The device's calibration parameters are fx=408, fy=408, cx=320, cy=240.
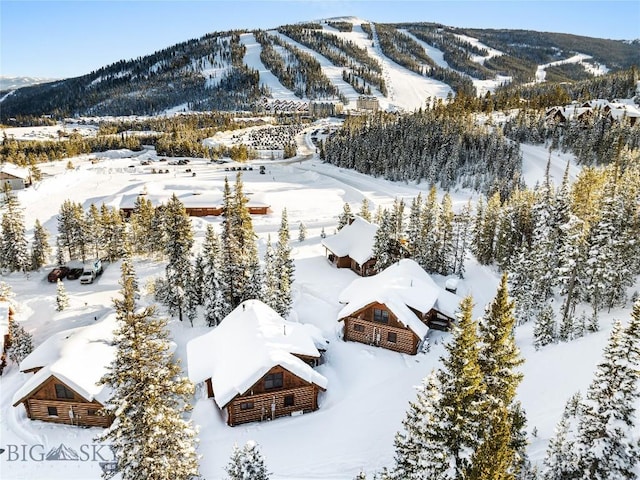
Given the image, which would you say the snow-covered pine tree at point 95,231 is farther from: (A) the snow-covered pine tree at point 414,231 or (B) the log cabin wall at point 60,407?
(A) the snow-covered pine tree at point 414,231

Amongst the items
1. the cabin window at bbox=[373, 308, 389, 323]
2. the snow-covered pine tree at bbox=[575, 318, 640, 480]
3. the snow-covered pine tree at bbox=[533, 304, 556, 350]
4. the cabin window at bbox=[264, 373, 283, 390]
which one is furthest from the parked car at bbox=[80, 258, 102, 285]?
the snow-covered pine tree at bbox=[575, 318, 640, 480]

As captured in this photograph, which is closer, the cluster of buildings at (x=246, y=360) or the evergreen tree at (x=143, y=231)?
the cluster of buildings at (x=246, y=360)

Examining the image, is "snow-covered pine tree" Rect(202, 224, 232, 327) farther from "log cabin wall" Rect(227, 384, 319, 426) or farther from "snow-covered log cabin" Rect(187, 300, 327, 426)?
"log cabin wall" Rect(227, 384, 319, 426)

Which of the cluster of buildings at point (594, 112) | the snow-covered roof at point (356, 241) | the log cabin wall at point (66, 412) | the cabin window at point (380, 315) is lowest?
the log cabin wall at point (66, 412)

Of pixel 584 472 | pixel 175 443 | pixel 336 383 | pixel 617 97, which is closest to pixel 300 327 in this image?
pixel 336 383

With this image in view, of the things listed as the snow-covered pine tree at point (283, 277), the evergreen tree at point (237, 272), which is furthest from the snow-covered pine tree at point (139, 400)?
the evergreen tree at point (237, 272)

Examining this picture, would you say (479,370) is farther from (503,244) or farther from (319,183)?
(319,183)
